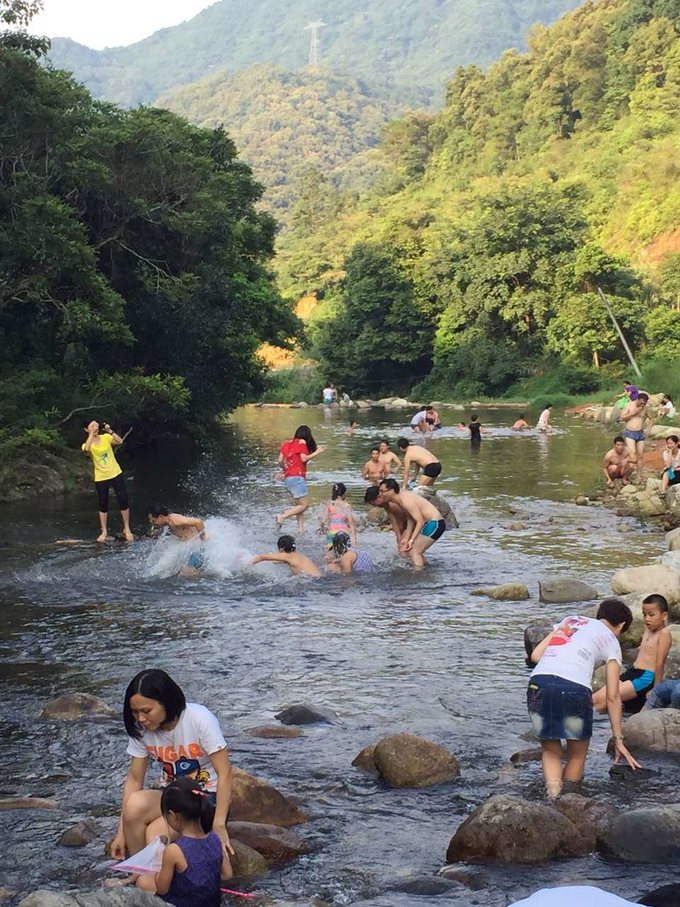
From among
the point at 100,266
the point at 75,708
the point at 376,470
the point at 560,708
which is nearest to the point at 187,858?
the point at 560,708

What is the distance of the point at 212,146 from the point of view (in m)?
41.1

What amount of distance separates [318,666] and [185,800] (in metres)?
5.43

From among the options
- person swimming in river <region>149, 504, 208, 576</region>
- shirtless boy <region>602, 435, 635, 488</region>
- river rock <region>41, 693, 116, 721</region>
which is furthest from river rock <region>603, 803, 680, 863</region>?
shirtless boy <region>602, 435, 635, 488</region>

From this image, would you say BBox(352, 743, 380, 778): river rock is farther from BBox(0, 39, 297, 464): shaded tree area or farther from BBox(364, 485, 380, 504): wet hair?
BBox(0, 39, 297, 464): shaded tree area

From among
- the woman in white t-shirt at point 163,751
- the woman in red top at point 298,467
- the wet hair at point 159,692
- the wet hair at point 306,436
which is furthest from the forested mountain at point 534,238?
the wet hair at point 159,692

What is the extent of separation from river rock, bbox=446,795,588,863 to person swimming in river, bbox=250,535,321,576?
7958 mm

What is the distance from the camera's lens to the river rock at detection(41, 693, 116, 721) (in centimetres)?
905

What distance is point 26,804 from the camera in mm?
7270

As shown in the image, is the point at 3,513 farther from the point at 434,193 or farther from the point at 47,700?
the point at 434,193

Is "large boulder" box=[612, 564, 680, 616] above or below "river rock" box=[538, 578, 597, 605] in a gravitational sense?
above

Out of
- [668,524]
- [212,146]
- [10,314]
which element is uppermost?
[212,146]

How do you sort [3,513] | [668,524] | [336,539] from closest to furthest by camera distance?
[336,539]
[668,524]
[3,513]

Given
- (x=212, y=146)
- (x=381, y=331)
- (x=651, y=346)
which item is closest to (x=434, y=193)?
(x=381, y=331)

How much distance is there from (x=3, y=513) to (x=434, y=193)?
8508 cm
